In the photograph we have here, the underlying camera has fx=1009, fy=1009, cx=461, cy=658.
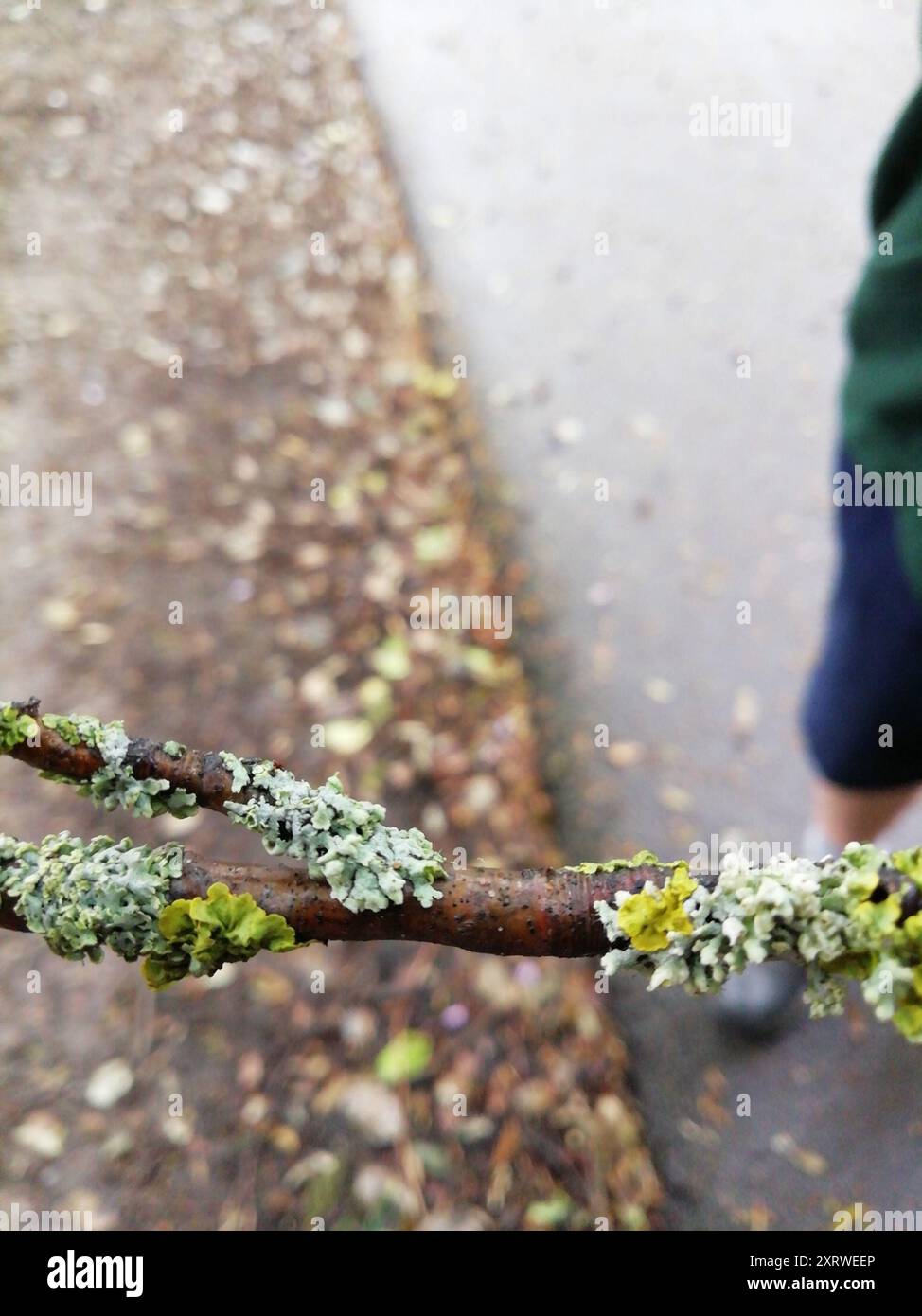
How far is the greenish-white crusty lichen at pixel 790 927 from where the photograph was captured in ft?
2.52

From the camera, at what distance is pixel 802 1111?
2506 mm

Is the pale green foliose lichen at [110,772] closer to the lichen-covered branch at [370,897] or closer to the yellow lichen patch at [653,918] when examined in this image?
the lichen-covered branch at [370,897]

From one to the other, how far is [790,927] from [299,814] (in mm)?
434

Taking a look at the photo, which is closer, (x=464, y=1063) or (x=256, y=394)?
(x=464, y=1063)

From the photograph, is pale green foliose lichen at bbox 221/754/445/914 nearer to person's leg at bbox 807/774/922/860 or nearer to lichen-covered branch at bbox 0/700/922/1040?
lichen-covered branch at bbox 0/700/922/1040

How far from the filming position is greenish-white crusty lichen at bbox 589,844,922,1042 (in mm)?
769

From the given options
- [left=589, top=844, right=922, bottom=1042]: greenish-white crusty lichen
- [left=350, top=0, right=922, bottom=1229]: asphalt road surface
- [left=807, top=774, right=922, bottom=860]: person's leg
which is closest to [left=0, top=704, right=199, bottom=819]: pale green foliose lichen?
[left=589, top=844, right=922, bottom=1042]: greenish-white crusty lichen

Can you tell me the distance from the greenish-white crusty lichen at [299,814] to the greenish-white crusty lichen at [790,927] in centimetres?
18

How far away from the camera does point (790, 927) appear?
2.68 feet

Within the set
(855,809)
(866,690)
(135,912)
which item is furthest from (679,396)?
(135,912)

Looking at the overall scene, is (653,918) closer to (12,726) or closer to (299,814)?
(299,814)
